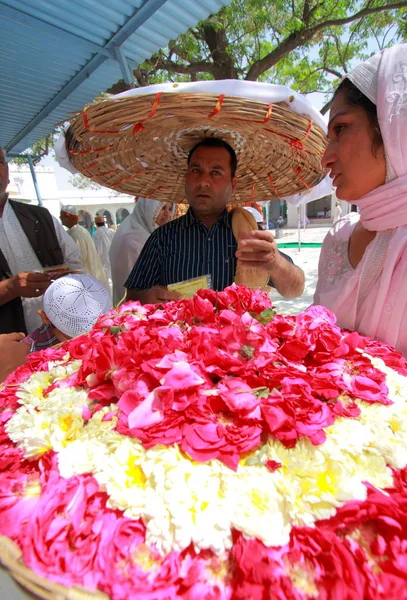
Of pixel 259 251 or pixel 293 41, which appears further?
pixel 293 41

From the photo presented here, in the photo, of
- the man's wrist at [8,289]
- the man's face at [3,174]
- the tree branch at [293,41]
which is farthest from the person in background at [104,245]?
the man's wrist at [8,289]

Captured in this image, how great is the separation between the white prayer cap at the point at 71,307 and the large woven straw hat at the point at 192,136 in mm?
678

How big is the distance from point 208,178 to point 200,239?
342 millimetres

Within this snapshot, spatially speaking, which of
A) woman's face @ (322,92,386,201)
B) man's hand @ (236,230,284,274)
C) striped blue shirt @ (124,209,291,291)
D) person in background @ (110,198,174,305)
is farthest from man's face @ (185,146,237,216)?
person in background @ (110,198,174,305)

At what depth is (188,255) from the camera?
1957 mm

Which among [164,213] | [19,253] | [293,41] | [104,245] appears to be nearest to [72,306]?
[19,253]

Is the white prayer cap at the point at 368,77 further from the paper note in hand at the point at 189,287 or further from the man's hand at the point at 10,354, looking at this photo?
the man's hand at the point at 10,354

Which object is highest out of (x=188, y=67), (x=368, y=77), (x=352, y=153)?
(x=188, y=67)

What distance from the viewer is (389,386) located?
78cm

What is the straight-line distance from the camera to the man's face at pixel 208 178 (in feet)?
6.07

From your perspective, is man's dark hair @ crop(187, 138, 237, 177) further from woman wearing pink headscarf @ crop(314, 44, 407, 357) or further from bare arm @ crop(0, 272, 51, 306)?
bare arm @ crop(0, 272, 51, 306)

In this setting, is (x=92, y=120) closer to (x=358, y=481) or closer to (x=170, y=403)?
(x=170, y=403)

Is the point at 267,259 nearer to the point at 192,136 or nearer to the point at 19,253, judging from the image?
the point at 192,136

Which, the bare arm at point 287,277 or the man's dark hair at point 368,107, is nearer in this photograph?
the man's dark hair at point 368,107
